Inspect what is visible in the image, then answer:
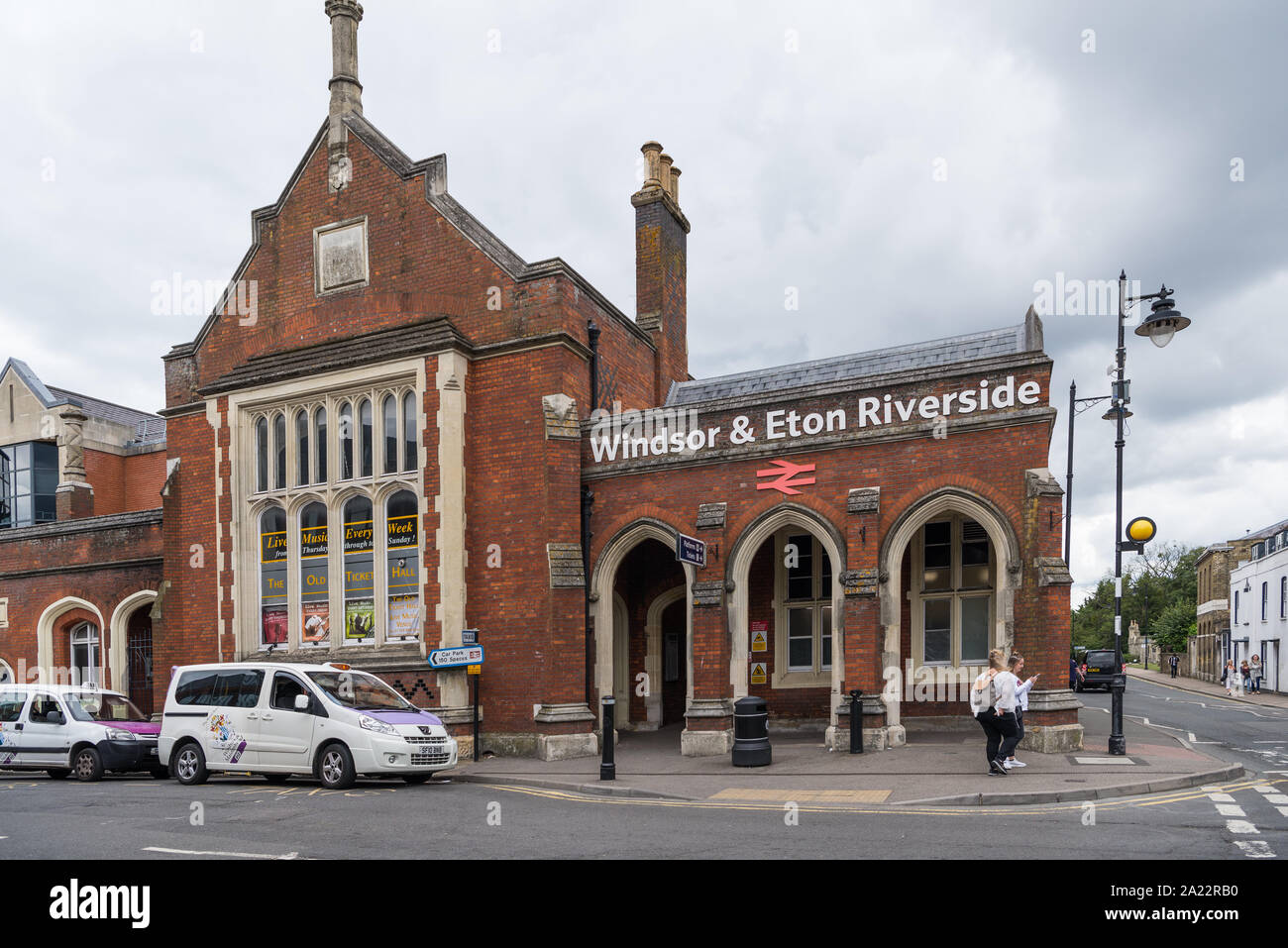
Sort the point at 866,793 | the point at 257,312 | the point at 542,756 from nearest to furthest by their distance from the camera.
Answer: the point at 866,793 < the point at 542,756 < the point at 257,312

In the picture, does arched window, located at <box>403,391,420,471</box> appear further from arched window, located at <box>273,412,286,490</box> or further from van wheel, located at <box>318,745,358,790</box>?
van wheel, located at <box>318,745,358,790</box>

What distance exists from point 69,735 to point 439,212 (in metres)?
11.3

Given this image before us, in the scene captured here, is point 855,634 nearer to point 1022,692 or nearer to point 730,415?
point 1022,692

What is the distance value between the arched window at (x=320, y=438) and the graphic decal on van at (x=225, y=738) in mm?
6308

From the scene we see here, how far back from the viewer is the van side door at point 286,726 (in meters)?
13.7

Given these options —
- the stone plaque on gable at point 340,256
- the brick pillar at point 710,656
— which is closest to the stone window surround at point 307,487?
the stone plaque on gable at point 340,256

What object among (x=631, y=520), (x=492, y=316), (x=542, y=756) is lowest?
(x=542, y=756)

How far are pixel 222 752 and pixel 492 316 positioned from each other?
8903 mm

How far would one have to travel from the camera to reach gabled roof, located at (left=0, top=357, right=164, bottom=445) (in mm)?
31609

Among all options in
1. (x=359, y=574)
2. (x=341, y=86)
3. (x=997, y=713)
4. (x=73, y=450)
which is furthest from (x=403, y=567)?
(x=73, y=450)

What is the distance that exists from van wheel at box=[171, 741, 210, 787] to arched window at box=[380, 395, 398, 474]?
6184mm

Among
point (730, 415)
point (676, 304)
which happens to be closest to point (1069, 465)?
point (676, 304)

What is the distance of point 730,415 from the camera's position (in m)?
17.4

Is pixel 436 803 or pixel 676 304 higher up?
pixel 676 304
